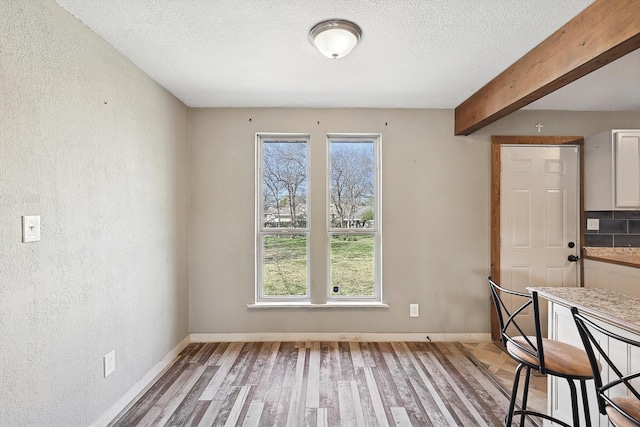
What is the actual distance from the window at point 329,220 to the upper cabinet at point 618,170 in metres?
2.18

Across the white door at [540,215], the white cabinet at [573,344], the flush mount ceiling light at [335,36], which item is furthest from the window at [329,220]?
the white cabinet at [573,344]

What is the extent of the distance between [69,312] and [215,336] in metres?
1.78

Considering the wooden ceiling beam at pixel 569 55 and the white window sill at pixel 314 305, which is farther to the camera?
the white window sill at pixel 314 305

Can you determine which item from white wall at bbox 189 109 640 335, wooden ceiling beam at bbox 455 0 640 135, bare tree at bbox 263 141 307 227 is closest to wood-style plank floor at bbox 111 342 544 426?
white wall at bbox 189 109 640 335

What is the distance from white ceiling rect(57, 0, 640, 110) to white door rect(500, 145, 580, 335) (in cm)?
59

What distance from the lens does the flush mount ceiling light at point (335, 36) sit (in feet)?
6.04

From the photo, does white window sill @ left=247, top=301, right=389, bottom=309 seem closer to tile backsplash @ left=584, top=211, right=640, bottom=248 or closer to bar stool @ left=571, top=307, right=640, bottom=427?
bar stool @ left=571, top=307, right=640, bottom=427

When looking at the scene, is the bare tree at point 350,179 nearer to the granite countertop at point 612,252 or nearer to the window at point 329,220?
the window at point 329,220

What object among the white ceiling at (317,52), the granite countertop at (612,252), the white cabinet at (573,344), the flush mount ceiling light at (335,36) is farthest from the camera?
the granite countertop at (612,252)

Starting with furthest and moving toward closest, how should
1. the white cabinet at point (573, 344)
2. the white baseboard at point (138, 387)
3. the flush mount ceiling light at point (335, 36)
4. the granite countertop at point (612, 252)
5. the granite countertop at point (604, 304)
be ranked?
the granite countertop at point (612, 252) < the white baseboard at point (138, 387) < the flush mount ceiling light at point (335, 36) < the white cabinet at point (573, 344) < the granite countertop at point (604, 304)

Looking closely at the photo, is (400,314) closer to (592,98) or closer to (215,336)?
(215,336)

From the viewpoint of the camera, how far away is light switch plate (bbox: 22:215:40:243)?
1.48 meters

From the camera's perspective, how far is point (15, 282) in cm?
144

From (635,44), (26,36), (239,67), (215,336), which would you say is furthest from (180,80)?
(635,44)
